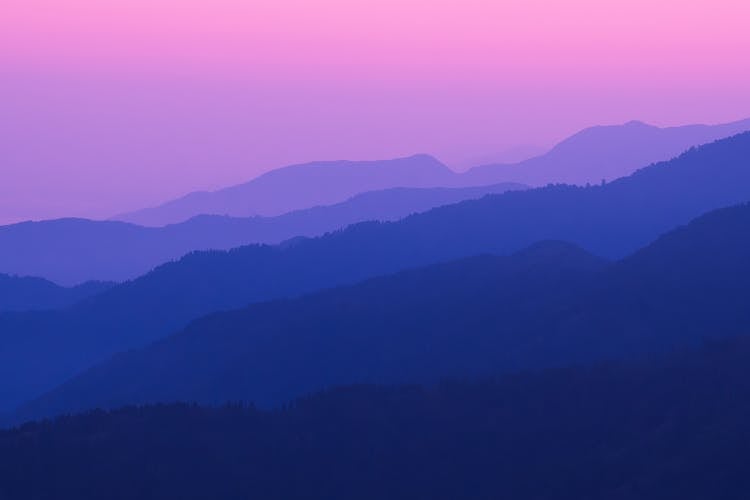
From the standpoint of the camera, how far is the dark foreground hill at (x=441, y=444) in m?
139

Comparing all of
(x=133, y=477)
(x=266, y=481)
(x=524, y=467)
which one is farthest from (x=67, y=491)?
(x=524, y=467)

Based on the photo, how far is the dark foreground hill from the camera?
5458 inches

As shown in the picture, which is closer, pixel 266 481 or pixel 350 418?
pixel 266 481

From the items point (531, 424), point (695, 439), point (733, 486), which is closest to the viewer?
point (733, 486)

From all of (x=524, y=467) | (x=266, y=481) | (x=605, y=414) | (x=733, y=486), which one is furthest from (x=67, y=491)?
(x=733, y=486)

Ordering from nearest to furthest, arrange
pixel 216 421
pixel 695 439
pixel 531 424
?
pixel 695 439 → pixel 531 424 → pixel 216 421

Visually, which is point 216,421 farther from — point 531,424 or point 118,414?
point 531,424

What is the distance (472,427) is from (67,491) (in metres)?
51.3

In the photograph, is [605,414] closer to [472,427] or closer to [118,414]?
[472,427]

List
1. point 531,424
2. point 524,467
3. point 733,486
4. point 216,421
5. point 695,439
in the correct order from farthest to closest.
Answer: point 216,421 < point 531,424 < point 524,467 < point 695,439 < point 733,486

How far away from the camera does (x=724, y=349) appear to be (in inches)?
6609

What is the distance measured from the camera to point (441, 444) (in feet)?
541

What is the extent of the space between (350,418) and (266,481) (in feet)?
86.7

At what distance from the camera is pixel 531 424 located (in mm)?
163375
